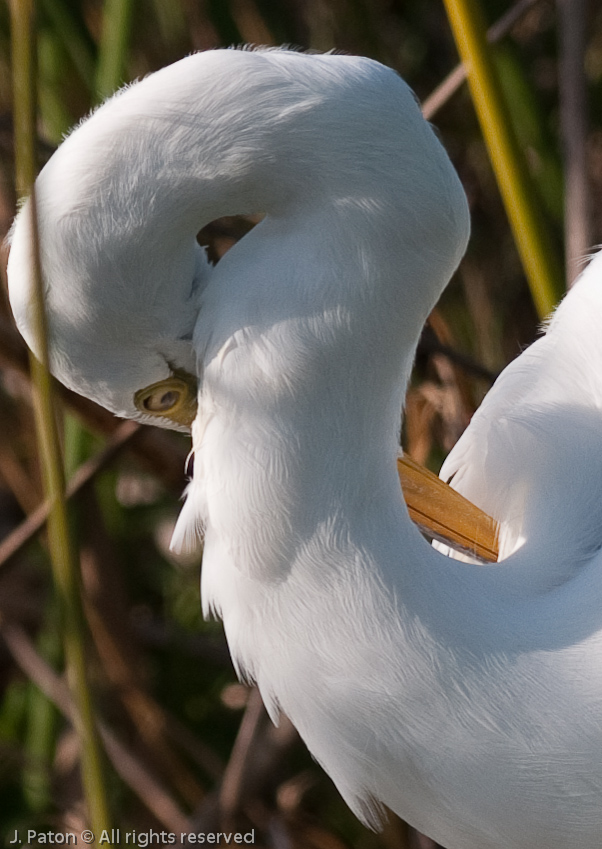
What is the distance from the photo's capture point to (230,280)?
60 cm

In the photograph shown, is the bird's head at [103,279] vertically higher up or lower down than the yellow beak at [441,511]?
higher up

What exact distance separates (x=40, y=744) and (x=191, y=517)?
0.87 meters

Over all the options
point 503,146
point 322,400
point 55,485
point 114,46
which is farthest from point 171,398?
point 114,46

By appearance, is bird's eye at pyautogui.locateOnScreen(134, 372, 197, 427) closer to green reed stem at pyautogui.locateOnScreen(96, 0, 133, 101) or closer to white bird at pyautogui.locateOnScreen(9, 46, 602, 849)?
white bird at pyautogui.locateOnScreen(9, 46, 602, 849)

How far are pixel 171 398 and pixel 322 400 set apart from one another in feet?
0.36

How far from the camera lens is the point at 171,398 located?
2.12 ft

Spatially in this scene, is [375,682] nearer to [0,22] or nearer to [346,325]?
[346,325]

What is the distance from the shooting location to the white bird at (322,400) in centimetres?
55

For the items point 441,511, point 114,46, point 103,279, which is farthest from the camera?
point 114,46

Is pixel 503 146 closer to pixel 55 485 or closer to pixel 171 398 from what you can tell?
pixel 171 398

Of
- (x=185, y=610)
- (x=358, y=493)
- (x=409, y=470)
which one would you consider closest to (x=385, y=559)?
(x=358, y=493)

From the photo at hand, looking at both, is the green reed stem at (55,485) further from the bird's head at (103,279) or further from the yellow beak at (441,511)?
the yellow beak at (441,511)

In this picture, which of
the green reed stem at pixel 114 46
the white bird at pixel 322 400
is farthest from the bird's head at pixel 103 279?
the green reed stem at pixel 114 46

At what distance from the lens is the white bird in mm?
554
